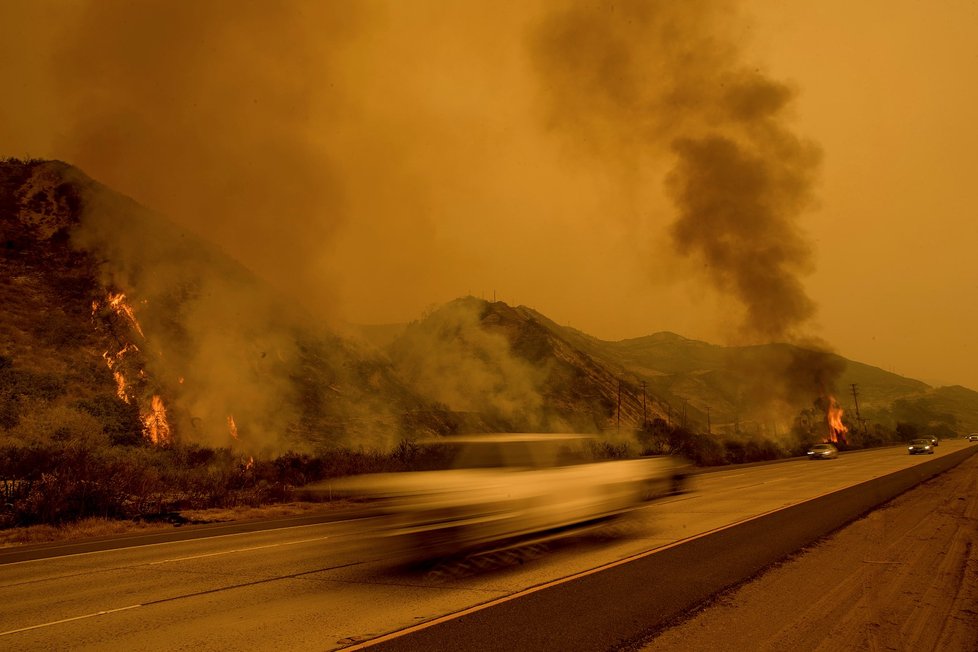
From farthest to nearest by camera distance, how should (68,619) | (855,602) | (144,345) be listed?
(144,345)
(68,619)
(855,602)

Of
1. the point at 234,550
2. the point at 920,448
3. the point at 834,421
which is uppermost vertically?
the point at 834,421

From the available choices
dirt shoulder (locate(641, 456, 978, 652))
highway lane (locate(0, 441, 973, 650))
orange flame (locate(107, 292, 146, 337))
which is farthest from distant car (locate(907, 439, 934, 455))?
orange flame (locate(107, 292, 146, 337))

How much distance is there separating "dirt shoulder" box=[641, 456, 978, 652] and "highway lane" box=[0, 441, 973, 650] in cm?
197

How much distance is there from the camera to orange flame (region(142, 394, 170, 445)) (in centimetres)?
3219

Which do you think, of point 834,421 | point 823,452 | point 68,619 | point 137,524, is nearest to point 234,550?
point 68,619

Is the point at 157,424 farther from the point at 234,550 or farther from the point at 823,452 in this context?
the point at 823,452

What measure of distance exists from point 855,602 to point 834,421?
69.3 m

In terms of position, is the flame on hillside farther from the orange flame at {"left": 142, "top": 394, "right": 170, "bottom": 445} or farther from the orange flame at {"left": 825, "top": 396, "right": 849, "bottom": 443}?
the orange flame at {"left": 825, "top": 396, "right": 849, "bottom": 443}

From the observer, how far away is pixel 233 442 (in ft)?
118

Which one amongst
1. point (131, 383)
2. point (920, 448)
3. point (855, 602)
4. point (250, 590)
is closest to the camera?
point (855, 602)

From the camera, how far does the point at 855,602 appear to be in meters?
6.09

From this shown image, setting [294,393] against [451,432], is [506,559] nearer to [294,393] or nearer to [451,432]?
→ [294,393]

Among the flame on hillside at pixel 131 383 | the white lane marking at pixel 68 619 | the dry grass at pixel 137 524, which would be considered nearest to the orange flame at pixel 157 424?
the flame on hillside at pixel 131 383

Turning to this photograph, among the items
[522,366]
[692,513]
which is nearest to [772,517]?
[692,513]
